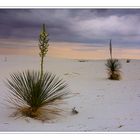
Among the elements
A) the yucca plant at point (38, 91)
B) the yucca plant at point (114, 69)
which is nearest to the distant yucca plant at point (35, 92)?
the yucca plant at point (38, 91)

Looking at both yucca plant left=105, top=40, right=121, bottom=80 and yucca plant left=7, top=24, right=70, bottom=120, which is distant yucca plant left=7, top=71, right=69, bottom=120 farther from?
yucca plant left=105, top=40, right=121, bottom=80

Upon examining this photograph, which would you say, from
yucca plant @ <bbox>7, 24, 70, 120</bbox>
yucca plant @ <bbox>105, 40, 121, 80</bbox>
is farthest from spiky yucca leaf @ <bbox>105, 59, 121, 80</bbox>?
yucca plant @ <bbox>7, 24, 70, 120</bbox>

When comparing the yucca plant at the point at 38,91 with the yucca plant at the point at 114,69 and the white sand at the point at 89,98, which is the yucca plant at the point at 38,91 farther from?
the yucca plant at the point at 114,69

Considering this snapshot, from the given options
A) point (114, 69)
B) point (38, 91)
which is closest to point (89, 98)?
point (114, 69)

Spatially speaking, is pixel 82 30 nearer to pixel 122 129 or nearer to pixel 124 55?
pixel 124 55

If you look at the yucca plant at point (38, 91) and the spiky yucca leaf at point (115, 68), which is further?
the spiky yucca leaf at point (115, 68)
